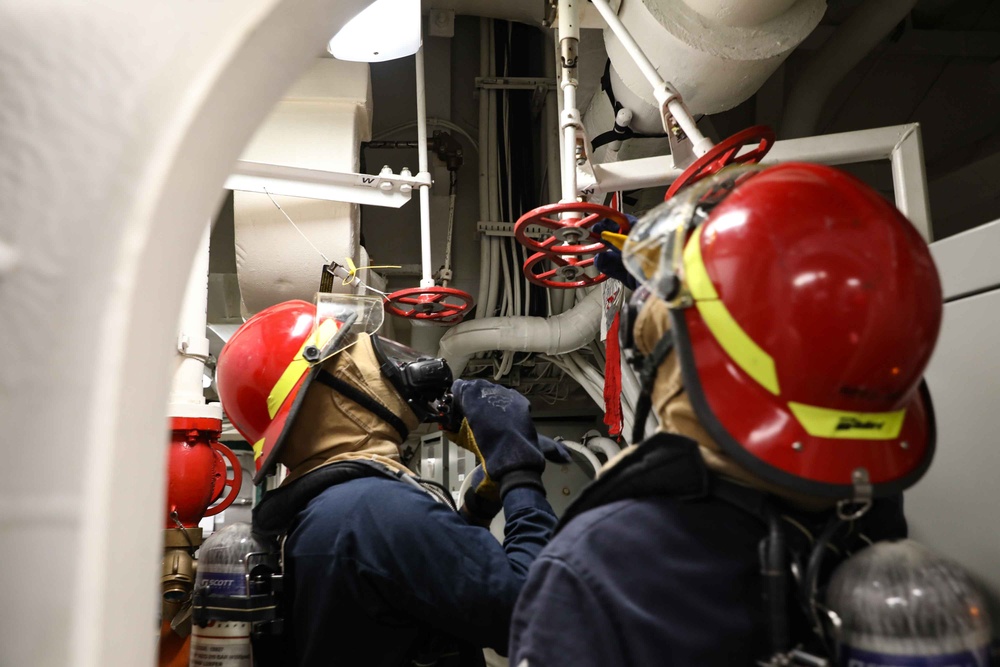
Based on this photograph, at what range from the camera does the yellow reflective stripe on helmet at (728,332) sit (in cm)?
76

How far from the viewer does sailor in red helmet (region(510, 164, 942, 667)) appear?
2.42 feet

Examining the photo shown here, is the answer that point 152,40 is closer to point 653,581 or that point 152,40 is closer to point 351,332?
point 653,581

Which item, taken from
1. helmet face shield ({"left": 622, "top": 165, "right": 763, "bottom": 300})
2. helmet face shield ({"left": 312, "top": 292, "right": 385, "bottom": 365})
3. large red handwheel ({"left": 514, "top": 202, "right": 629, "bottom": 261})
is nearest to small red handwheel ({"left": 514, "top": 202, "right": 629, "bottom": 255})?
large red handwheel ({"left": 514, "top": 202, "right": 629, "bottom": 261})

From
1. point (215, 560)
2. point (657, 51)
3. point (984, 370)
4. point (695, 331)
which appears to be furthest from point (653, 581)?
point (657, 51)

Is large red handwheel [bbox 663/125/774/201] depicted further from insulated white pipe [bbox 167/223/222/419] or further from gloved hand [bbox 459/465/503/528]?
Answer: insulated white pipe [bbox 167/223/222/419]

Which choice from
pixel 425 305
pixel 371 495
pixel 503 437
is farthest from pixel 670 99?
pixel 371 495

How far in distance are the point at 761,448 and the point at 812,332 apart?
0.13 m

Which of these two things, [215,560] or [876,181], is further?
[876,181]

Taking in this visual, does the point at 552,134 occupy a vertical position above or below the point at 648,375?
above

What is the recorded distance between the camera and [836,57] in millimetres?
2695

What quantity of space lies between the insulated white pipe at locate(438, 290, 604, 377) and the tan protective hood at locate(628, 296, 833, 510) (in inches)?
92.2

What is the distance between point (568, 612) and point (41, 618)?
486mm

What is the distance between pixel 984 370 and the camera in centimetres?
104

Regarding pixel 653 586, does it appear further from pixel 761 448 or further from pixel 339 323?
pixel 339 323
